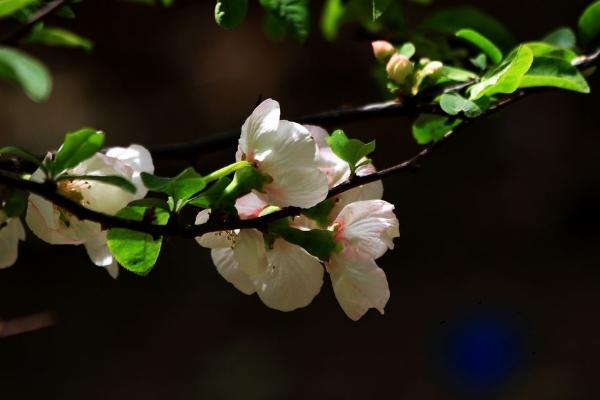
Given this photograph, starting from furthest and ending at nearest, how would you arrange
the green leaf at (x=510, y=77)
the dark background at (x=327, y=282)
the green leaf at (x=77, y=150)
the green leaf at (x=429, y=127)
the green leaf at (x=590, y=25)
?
the dark background at (x=327, y=282) → the green leaf at (x=590, y=25) → the green leaf at (x=429, y=127) → the green leaf at (x=510, y=77) → the green leaf at (x=77, y=150)

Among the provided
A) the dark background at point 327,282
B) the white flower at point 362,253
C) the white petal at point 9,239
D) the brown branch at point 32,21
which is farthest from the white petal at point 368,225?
the dark background at point 327,282

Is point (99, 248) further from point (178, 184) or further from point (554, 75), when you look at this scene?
point (554, 75)

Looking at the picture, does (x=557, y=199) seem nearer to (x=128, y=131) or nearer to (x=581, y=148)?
(x=581, y=148)

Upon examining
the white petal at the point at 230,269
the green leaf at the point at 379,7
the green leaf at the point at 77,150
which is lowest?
the white petal at the point at 230,269

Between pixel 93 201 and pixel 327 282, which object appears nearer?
pixel 93 201

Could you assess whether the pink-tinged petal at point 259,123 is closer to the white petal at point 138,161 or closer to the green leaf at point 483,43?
the white petal at point 138,161

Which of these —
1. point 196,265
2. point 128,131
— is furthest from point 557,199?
point 128,131

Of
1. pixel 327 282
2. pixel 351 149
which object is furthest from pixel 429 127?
pixel 327 282

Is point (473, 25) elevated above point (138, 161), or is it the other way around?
point (138, 161)
